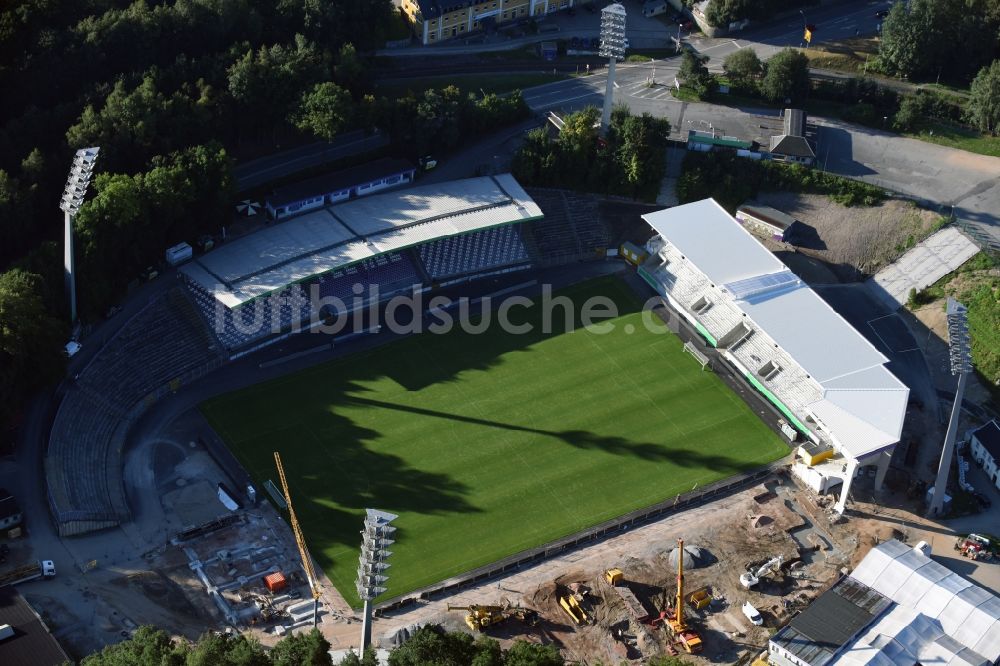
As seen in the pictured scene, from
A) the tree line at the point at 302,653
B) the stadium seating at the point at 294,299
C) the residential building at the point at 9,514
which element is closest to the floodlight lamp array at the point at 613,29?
the stadium seating at the point at 294,299

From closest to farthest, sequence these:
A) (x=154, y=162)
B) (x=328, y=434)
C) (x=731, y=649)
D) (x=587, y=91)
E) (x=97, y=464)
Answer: (x=731, y=649) → (x=97, y=464) → (x=328, y=434) → (x=154, y=162) → (x=587, y=91)

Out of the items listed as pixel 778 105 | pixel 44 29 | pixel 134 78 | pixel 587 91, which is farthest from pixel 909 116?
pixel 44 29

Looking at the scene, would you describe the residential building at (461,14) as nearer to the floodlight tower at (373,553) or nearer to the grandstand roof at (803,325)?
the grandstand roof at (803,325)

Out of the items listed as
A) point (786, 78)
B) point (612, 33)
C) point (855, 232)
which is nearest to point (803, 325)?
point (855, 232)

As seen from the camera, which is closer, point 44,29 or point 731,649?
point 731,649

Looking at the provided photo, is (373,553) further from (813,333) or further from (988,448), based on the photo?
(988,448)

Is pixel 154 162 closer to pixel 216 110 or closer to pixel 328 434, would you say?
pixel 216 110
